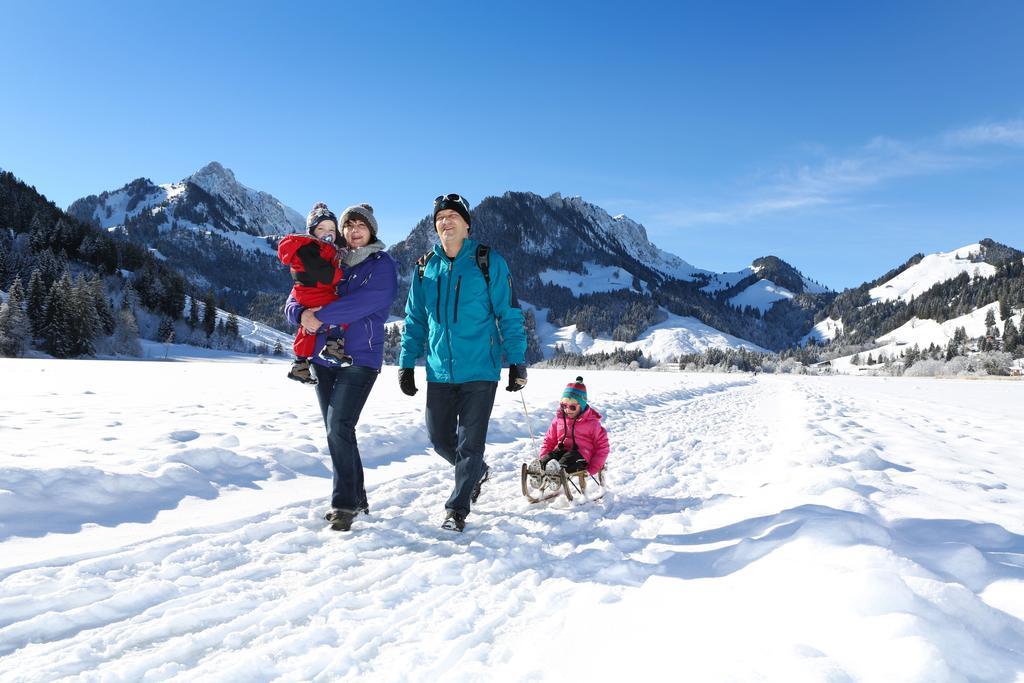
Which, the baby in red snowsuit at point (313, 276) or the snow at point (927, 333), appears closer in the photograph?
the baby in red snowsuit at point (313, 276)

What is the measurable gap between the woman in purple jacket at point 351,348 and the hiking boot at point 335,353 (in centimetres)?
7

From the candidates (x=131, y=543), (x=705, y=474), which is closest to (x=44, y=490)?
(x=131, y=543)

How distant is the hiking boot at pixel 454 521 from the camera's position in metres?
4.41

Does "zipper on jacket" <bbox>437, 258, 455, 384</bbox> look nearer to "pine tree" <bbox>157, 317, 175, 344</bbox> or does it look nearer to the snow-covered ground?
the snow-covered ground

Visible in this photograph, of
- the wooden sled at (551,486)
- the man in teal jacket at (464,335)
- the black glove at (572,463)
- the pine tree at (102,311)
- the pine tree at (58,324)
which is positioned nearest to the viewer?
the man in teal jacket at (464,335)

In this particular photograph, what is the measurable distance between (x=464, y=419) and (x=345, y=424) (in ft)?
3.38

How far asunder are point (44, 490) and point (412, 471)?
11.8 feet

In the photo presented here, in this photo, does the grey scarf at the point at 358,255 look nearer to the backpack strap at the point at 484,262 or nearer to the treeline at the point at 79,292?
the backpack strap at the point at 484,262

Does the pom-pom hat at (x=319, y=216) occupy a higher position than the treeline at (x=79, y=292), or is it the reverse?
the treeline at (x=79, y=292)

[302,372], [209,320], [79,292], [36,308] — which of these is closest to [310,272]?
[302,372]

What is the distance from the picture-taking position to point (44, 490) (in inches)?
175

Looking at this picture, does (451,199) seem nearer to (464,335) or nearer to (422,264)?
(422,264)

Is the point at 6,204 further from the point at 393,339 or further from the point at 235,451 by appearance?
the point at 235,451

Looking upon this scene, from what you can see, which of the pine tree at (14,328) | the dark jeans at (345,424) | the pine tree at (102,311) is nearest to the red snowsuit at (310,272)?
the dark jeans at (345,424)
